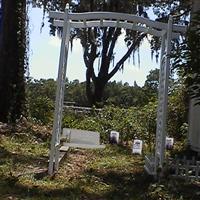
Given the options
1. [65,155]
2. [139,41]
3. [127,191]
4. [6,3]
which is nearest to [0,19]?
[6,3]

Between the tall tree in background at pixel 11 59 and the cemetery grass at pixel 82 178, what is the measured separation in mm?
2516

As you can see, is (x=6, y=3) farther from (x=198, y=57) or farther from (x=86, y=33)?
(x=86, y=33)

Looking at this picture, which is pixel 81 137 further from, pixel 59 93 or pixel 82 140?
pixel 59 93

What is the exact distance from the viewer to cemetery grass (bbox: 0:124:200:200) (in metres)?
6.56

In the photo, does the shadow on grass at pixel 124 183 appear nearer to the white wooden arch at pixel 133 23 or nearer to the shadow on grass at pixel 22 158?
the white wooden arch at pixel 133 23

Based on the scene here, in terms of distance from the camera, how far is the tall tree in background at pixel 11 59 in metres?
13.5

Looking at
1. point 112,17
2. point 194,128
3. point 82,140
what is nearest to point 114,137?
point 82,140

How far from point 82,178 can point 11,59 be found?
663 cm

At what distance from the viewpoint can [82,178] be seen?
7621mm

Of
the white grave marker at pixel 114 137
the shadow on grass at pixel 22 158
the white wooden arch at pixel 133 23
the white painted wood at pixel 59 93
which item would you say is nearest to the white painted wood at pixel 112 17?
the white wooden arch at pixel 133 23

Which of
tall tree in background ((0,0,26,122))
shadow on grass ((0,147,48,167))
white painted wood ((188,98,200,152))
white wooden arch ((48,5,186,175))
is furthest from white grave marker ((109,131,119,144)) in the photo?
white wooden arch ((48,5,186,175))

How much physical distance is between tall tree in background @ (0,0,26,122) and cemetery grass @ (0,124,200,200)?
8.25ft

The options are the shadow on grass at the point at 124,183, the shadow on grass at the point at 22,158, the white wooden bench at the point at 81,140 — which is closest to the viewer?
the shadow on grass at the point at 124,183

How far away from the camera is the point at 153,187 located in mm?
6820
